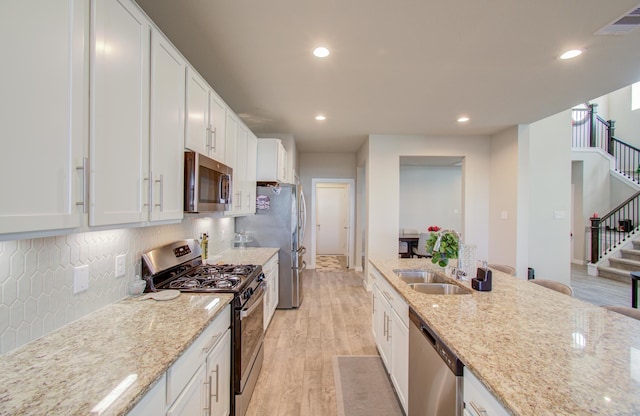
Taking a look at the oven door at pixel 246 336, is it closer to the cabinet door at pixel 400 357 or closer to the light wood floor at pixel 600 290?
the cabinet door at pixel 400 357

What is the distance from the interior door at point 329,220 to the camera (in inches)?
344

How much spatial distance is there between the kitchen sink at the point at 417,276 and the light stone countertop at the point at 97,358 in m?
1.57

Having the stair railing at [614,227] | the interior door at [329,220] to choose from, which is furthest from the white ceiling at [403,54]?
the interior door at [329,220]

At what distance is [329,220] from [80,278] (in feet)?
24.9

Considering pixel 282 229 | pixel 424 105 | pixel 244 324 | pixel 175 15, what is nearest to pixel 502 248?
pixel 424 105

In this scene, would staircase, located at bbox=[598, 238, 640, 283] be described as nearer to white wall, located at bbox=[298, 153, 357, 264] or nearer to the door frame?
the door frame

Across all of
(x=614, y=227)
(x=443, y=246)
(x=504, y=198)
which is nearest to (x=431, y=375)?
(x=443, y=246)

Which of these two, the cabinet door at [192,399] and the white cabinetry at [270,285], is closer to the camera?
the cabinet door at [192,399]

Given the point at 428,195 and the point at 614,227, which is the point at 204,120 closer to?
the point at 428,195

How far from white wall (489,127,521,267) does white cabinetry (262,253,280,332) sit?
3579mm

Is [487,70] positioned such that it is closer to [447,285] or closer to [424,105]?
[424,105]

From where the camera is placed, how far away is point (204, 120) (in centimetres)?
204

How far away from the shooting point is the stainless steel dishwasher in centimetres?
115

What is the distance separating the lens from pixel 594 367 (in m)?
0.99
